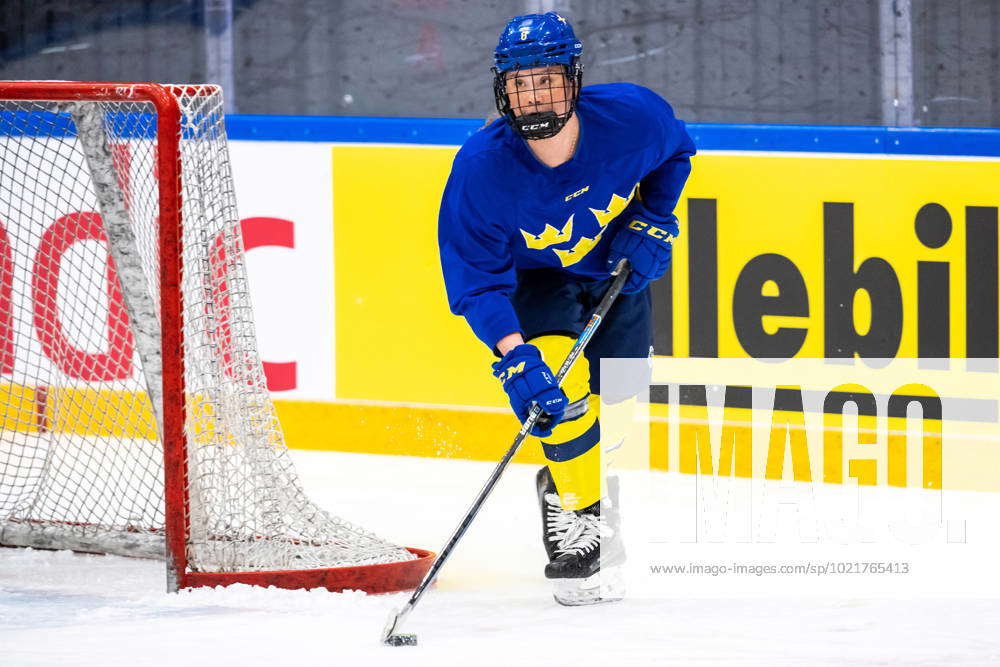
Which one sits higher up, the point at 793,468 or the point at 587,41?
the point at 587,41

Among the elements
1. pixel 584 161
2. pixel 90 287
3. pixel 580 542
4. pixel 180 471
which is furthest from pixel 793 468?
pixel 90 287

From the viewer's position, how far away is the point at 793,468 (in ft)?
14.1

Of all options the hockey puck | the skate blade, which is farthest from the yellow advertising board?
the hockey puck

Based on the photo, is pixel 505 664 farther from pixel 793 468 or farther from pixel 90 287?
pixel 90 287

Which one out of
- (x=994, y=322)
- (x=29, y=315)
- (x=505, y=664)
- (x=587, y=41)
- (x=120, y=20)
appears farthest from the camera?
(x=120, y=20)

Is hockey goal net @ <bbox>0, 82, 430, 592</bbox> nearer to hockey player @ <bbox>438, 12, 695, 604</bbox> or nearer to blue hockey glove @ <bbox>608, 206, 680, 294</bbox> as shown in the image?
hockey player @ <bbox>438, 12, 695, 604</bbox>

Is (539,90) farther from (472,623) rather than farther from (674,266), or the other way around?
(674,266)

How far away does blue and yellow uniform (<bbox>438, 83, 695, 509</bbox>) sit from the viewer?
3.05 m

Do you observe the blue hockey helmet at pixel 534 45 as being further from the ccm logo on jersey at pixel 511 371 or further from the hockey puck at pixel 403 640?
the hockey puck at pixel 403 640

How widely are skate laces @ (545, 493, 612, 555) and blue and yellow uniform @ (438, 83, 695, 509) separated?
0.06m

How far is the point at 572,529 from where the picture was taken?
3307mm

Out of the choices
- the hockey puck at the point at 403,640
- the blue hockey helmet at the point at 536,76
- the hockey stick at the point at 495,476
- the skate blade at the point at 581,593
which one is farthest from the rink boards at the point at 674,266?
the hockey puck at the point at 403,640

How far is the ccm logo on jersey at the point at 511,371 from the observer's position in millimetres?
2989

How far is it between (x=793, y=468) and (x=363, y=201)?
162 centimetres
